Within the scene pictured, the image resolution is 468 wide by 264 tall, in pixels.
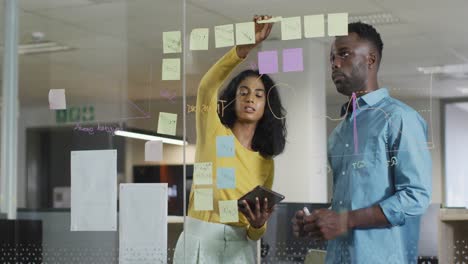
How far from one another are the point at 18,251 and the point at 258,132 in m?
1.43

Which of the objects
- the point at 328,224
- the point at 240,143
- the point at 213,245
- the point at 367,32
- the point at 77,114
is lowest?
the point at 213,245

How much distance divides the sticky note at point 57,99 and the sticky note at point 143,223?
0.51 m

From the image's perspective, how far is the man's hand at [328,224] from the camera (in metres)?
3.23

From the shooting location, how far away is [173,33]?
3633 millimetres

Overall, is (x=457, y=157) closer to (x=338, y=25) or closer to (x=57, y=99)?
(x=338, y=25)

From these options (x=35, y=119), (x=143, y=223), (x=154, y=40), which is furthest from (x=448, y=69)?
(x=35, y=119)

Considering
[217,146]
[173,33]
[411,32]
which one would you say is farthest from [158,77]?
[411,32]

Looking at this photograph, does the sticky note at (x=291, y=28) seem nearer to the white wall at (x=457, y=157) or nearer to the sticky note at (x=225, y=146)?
the sticky note at (x=225, y=146)

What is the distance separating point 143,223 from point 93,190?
12.3 inches

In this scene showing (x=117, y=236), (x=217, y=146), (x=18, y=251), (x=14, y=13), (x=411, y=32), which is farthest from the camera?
(x=14, y=13)

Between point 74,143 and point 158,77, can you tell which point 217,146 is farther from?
point 74,143

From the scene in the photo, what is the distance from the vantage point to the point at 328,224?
3.27m

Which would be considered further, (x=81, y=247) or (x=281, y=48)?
(x=81, y=247)

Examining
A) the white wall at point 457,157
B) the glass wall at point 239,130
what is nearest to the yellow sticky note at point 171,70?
the glass wall at point 239,130
